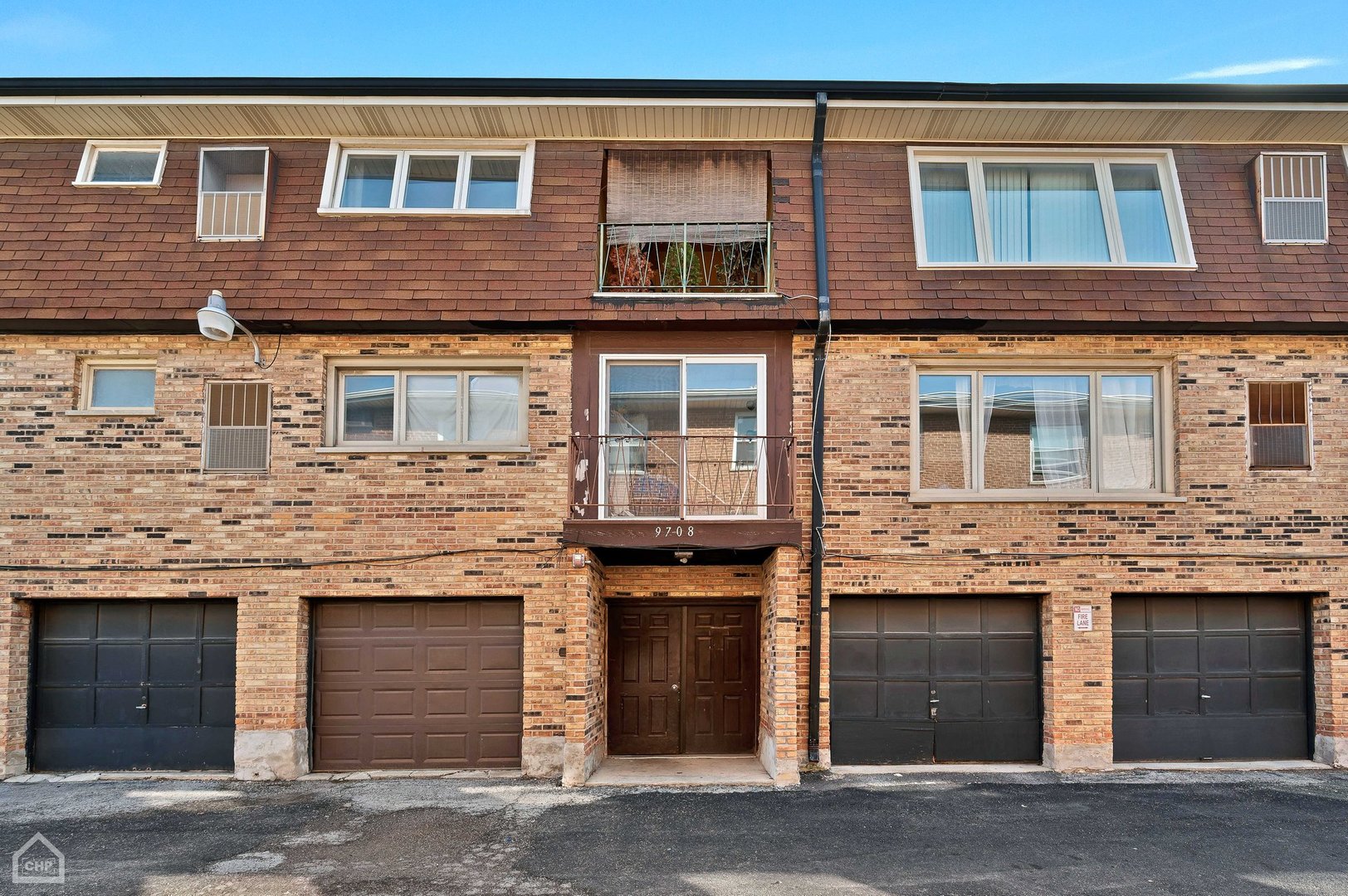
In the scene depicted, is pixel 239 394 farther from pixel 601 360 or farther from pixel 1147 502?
pixel 1147 502

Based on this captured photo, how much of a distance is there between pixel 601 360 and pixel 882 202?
3.59 meters

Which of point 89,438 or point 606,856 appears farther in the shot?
point 89,438

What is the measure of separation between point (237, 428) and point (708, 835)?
20.9ft

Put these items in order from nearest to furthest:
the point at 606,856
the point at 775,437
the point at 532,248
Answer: the point at 606,856
the point at 775,437
the point at 532,248

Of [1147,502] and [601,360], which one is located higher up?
[601,360]

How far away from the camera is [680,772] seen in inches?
345

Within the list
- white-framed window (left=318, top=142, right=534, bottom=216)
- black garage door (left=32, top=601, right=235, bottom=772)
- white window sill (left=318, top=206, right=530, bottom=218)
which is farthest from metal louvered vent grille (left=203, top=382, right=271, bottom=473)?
white-framed window (left=318, top=142, right=534, bottom=216)

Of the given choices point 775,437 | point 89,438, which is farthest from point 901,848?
point 89,438

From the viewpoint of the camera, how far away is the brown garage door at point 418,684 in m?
8.89

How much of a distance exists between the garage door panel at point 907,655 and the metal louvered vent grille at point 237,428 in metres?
6.94

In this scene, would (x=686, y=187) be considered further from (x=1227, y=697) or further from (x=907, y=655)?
(x=1227, y=697)

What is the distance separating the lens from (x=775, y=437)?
8.56 m

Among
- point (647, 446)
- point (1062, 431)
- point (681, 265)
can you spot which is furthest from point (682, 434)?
point (1062, 431)

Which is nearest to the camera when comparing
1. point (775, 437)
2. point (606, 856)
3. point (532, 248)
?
point (606, 856)
